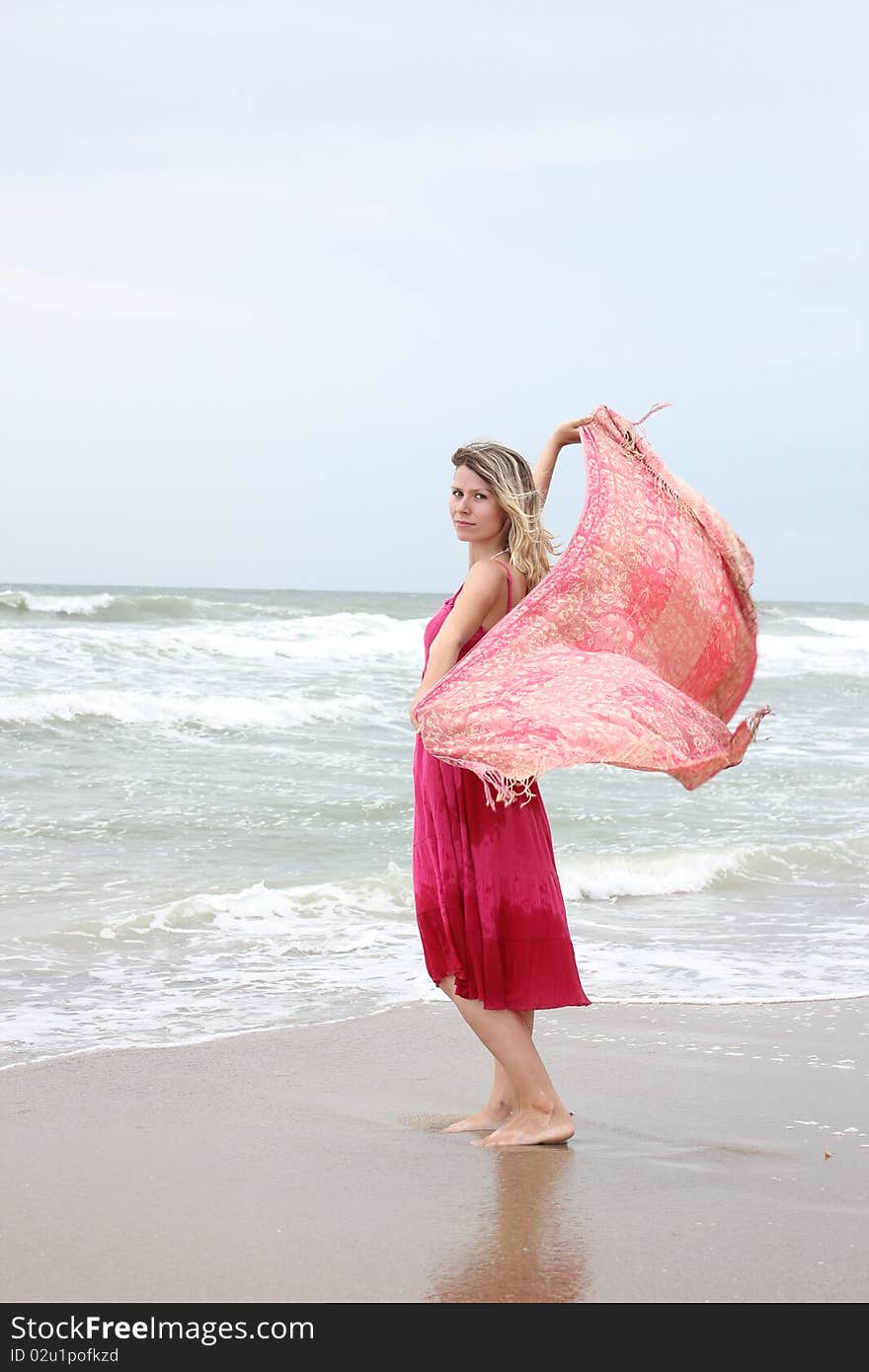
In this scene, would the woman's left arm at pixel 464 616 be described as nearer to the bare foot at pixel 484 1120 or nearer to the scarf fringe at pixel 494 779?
the scarf fringe at pixel 494 779

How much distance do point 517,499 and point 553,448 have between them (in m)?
0.39

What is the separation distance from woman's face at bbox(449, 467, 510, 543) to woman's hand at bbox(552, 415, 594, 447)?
0.42 metres

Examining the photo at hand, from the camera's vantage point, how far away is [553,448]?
3766 mm

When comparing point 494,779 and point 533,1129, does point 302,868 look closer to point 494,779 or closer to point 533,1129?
point 533,1129

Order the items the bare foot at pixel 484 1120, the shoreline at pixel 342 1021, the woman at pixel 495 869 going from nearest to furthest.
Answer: the woman at pixel 495 869, the bare foot at pixel 484 1120, the shoreline at pixel 342 1021

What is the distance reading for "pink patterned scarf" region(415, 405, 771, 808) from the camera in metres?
3.13

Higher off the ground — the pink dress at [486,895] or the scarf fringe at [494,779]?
the scarf fringe at [494,779]

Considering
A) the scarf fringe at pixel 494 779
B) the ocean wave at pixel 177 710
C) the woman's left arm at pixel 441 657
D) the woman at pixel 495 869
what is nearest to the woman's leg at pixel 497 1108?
the woman at pixel 495 869

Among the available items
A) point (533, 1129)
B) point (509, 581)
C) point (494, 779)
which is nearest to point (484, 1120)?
point (533, 1129)

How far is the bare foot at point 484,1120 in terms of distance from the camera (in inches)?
143

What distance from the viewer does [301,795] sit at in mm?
9656

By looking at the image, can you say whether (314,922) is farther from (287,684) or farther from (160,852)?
(287,684)

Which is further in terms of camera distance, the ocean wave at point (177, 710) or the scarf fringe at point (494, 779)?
the ocean wave at point (177, 710)

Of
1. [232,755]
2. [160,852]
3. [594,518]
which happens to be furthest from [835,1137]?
[232,755]
